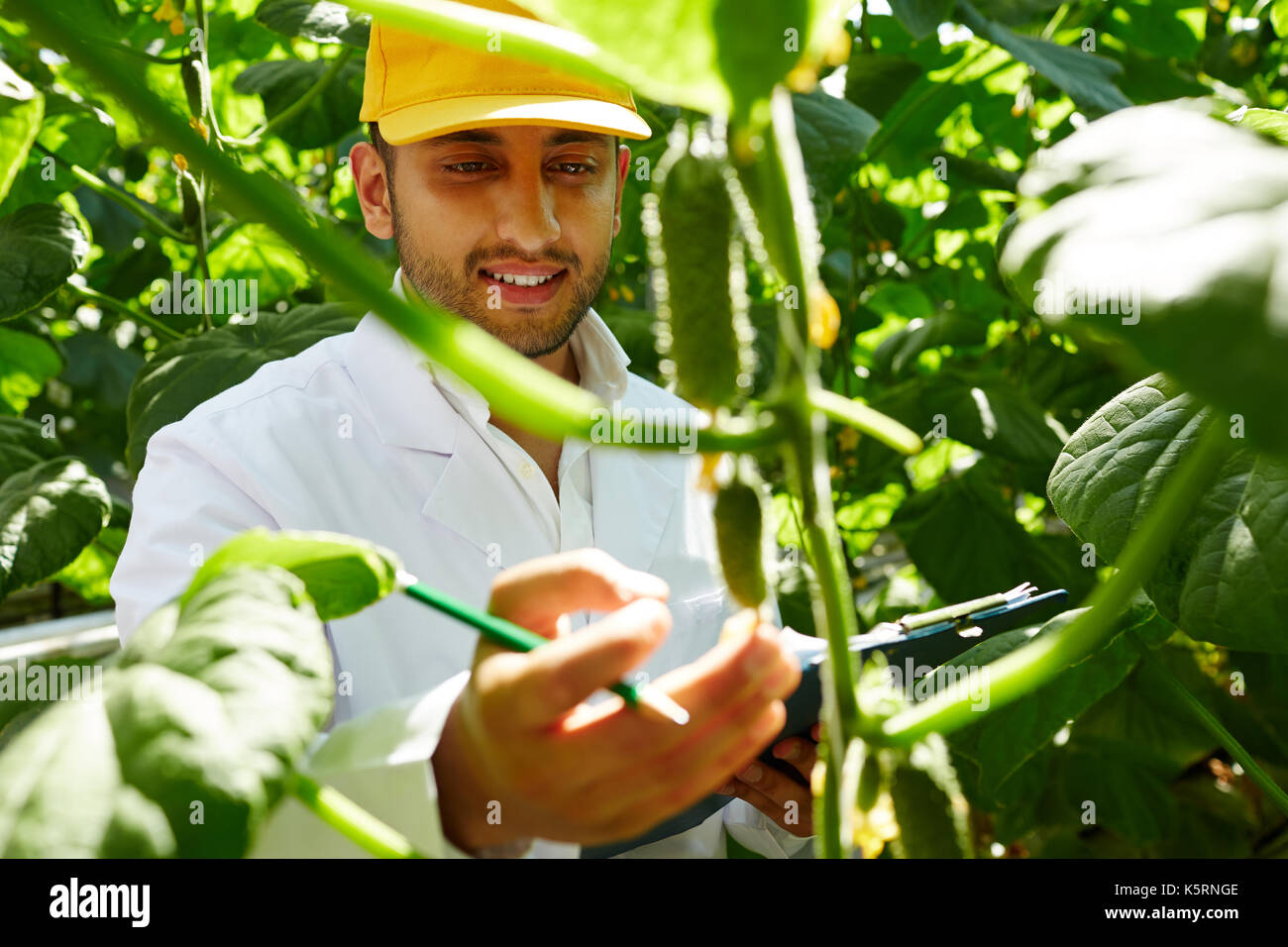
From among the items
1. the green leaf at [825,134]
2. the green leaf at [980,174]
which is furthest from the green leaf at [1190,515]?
the green leaf at [980,174]

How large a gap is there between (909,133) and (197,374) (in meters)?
1.27

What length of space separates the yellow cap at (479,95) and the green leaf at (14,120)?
0.67 meters

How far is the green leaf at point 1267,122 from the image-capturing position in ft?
2.27

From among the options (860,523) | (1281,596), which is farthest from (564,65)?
(860,523)

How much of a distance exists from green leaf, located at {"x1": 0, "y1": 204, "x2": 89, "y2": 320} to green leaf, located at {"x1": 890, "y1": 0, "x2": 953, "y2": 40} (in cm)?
101

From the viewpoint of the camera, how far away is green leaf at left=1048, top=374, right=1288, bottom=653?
0.65m

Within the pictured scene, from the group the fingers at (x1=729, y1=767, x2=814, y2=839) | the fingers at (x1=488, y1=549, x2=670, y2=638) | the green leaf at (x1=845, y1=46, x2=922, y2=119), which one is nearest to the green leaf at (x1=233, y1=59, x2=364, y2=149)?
the green leaf at (x1=845, y1=46, x2=922, y2=119)

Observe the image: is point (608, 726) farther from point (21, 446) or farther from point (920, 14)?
point (21, 446)

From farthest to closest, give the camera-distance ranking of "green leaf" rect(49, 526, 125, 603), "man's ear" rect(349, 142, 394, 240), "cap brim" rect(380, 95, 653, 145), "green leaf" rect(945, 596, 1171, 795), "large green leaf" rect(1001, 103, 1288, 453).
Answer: "green leaf" rect(49, 526, 125, 603), "man's ear" rect(349, 142, 394, 240), "cap brim" rect(380, 95, 653, 145), "green leaf" rect(945, 596, 1171, 795), "large green leaf" rect(1001, 103, 1288, 453)

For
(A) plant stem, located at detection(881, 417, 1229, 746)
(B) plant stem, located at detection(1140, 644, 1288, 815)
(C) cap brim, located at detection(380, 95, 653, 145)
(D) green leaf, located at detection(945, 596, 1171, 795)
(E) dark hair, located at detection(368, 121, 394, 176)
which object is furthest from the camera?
(E) dark hair, located at detection(368, 121, 394, 176)

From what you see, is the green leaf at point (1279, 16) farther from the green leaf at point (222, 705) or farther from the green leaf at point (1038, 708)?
the green leaf at point (222, 705)

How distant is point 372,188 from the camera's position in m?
1.66

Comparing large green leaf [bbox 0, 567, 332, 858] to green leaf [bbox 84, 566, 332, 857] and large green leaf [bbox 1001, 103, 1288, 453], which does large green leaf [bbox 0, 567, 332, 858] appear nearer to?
green leaf [bbox 84, 566, 332, 857]

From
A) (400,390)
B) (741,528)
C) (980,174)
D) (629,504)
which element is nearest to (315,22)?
(400,390)
